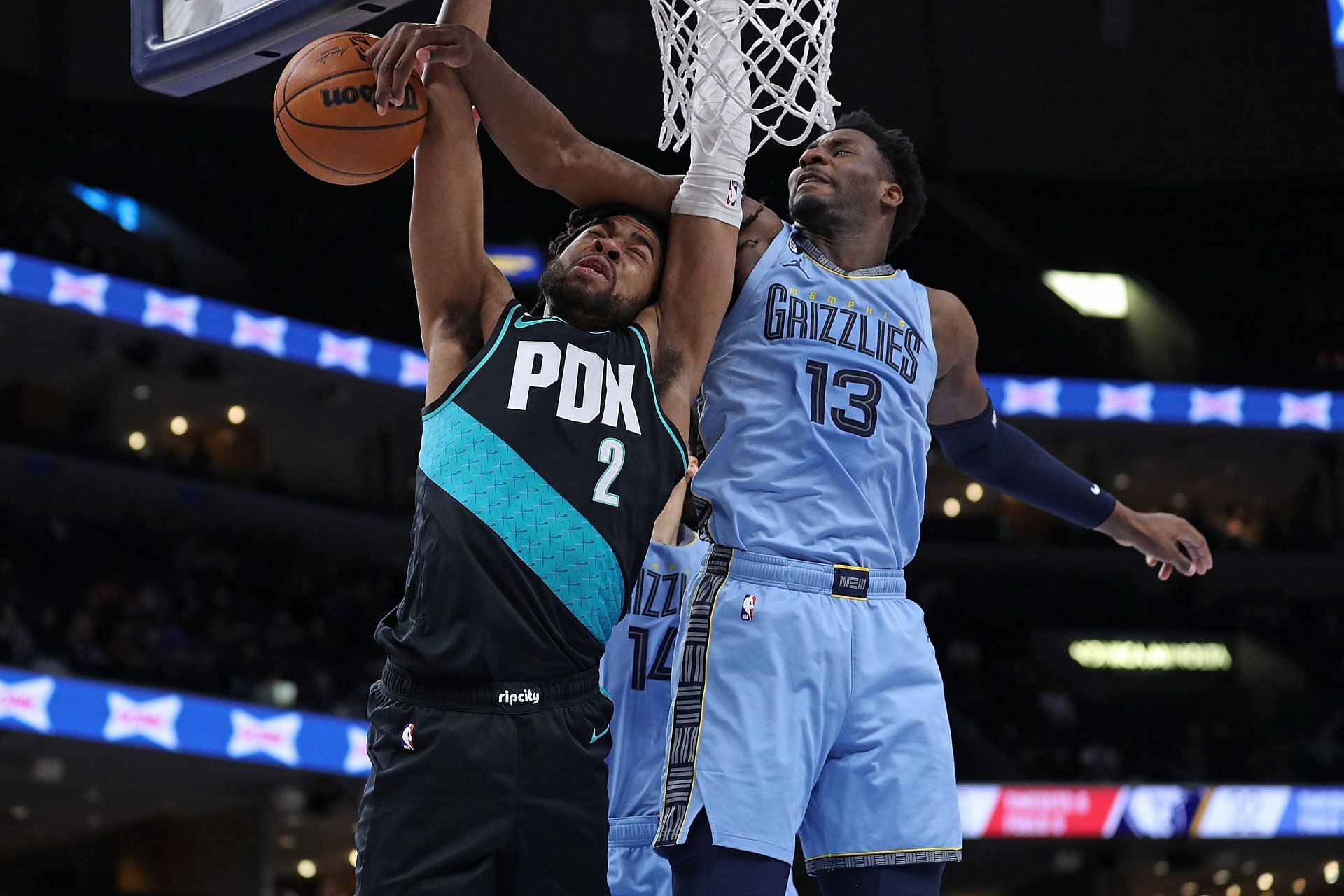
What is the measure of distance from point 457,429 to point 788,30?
5.24 ft

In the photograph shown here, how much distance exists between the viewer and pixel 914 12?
22656mm

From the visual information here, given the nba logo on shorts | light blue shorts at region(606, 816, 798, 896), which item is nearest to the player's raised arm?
the nba logo on shorts

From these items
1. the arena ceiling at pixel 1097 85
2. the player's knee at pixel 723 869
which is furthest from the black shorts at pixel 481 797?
the arena ceiling at pixel 1097 85

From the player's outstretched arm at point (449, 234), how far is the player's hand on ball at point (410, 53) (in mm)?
17

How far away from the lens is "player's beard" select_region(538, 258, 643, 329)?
326 cm

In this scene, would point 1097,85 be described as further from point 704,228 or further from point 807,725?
point 807,725

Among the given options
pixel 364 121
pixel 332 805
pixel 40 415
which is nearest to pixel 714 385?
pixel 364 121

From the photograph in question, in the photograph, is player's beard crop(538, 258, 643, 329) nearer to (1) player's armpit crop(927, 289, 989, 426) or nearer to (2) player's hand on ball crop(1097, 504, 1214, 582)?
(1) player's armpit crop(927, 289, 989, 426)

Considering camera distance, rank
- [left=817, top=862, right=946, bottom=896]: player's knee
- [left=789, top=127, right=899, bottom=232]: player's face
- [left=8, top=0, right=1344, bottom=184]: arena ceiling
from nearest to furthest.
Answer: [left=817, top=862, right=946, bottom=896]: player's knee < [left=789, top=127, right=899, bottom=232]: player's face < [left=8, top=0, right=1344, bottom=184]: arena ceiling

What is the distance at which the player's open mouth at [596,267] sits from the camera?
10.7 ft

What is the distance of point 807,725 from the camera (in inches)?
121

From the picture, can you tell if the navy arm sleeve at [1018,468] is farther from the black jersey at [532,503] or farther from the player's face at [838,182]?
the black jersey at [532,503]

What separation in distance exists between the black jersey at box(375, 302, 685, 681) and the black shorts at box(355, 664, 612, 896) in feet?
0.22

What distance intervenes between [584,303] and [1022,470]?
142 centimetres
